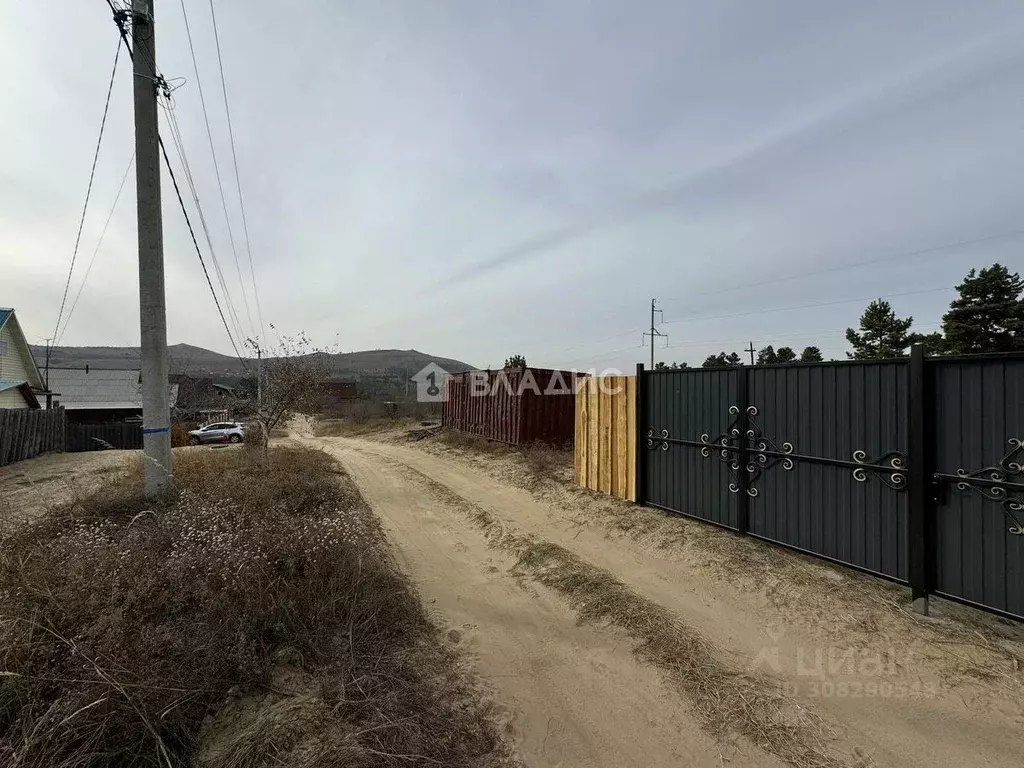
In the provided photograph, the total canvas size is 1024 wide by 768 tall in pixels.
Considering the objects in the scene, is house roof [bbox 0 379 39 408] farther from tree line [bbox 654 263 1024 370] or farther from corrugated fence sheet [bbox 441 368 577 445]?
tree line [bbox 654 263 1024 370]

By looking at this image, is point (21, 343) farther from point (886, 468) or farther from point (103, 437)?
point (886, 468)

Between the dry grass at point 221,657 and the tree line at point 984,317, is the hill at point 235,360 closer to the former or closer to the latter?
the tree line at point 984,317

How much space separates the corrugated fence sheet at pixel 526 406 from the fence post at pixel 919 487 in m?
9.84

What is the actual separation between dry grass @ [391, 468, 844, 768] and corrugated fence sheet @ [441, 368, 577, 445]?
8349 millimetres

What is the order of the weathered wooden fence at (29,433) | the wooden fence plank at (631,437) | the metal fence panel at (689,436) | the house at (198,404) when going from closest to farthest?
1. the metal fence panel at (689,436)
2. the wooden fence plank at (631,437)
3. the weathered wooden fence at (29,433)
4. the house at (198,404)

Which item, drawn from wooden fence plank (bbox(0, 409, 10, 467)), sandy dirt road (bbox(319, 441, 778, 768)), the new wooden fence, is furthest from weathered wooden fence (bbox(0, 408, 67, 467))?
the new wooden fence

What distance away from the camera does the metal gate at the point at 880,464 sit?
3.08 meters

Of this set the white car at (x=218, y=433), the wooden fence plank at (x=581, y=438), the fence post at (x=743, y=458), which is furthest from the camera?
the white car at (x=218, y=433)

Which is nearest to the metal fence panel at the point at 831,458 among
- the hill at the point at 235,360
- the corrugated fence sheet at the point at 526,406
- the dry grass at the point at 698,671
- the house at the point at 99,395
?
the dry grass at the point at 698,671

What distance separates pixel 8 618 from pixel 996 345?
33.8 meters

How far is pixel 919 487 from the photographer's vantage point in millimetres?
3389

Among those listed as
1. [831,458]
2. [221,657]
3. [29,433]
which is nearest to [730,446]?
[831,458]

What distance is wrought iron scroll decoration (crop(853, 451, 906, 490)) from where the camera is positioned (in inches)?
141

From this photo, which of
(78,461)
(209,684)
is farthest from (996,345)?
(78,461)
